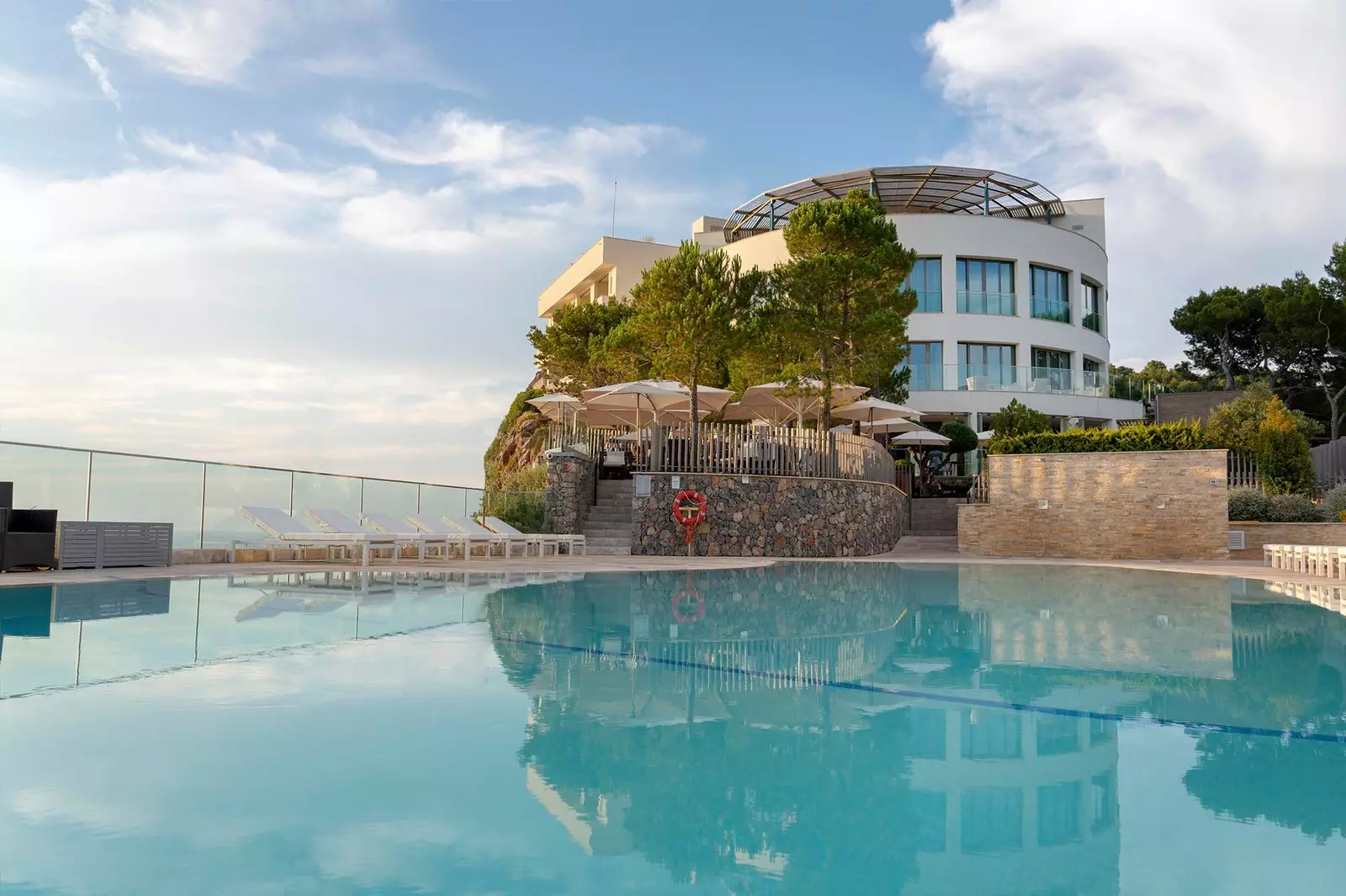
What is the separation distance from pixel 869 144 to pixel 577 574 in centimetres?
2663

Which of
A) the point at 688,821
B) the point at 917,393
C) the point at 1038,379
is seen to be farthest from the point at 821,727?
the point at 1038,379

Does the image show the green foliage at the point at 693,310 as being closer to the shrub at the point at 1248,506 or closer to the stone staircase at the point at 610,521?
the stone staircase at the point at 610,521

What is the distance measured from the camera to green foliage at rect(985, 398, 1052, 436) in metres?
27.1

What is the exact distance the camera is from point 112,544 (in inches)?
499

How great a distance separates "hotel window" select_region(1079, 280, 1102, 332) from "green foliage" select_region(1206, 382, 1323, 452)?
236 inches

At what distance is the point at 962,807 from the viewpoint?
10.5 ft

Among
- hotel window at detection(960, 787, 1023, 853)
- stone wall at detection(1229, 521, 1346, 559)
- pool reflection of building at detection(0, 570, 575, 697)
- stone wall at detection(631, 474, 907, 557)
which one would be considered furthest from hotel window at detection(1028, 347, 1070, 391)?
hotel window at detection(960, 787, 1023, 853)

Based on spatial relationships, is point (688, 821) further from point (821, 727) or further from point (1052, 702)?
point (1052, 702)

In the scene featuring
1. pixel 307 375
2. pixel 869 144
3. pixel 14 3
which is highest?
pixel 869 144

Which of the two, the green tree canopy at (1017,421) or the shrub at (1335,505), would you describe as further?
the green tree canopy at (1017,421)

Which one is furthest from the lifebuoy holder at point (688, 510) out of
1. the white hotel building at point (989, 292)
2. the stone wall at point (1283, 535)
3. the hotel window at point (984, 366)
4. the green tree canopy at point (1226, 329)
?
the green tree canopy at point (1226, 329)

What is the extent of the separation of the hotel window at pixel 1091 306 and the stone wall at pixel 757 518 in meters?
20.5

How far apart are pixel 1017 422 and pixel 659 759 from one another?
2582 centimetres

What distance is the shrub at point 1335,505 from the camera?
19128 millimetres
